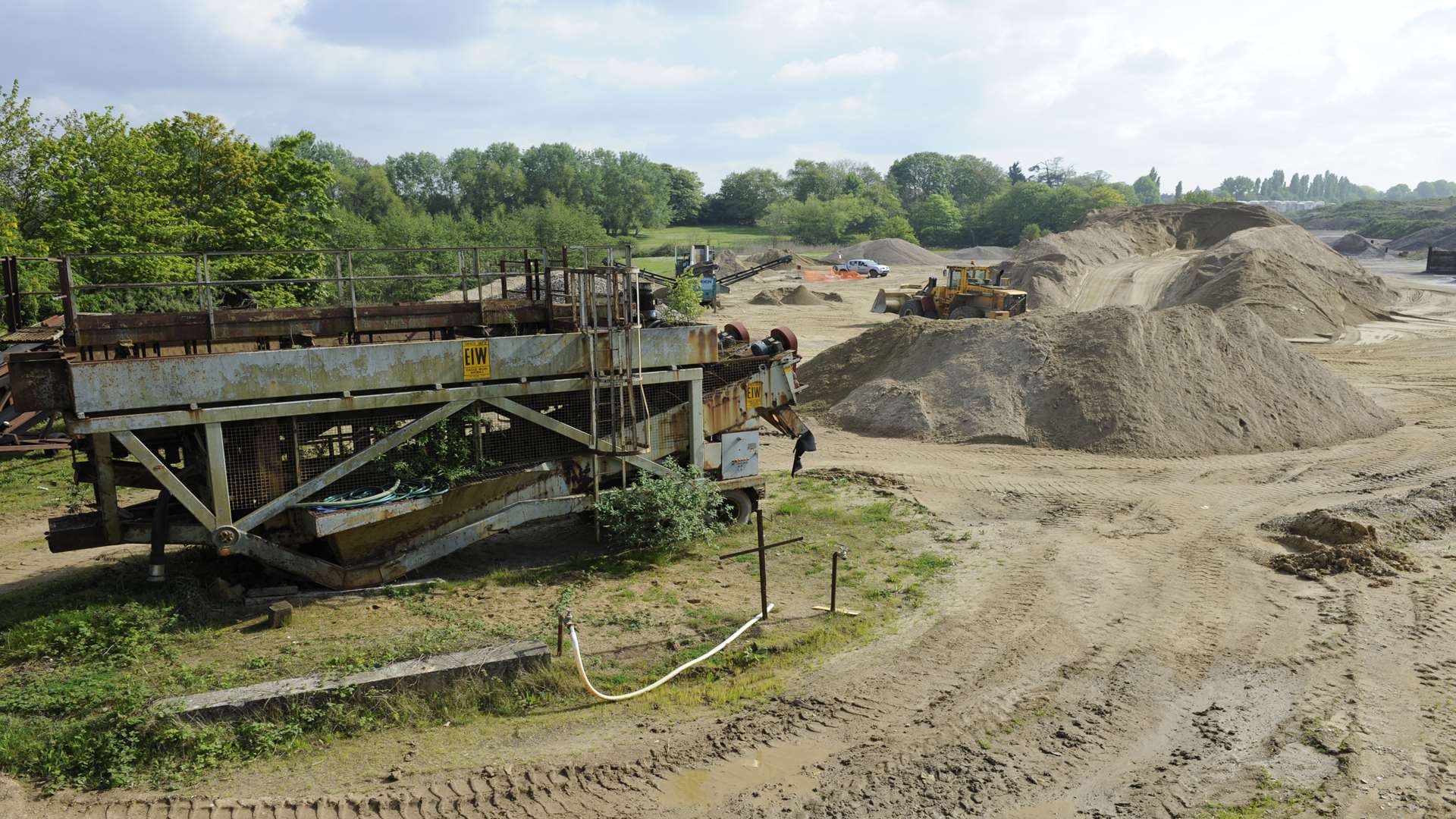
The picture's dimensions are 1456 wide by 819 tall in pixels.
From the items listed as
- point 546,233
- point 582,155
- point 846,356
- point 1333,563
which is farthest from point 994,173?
→ point 1333,563

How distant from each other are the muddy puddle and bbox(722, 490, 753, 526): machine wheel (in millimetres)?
5332

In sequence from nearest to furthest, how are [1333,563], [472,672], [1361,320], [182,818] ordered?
[182,818], [472,672], [1333,563], [1361,320]

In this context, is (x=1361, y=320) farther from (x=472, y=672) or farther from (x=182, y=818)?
(x=182, y=818)

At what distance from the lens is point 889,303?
40500 mm

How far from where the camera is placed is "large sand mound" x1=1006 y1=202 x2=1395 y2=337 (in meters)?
34.1

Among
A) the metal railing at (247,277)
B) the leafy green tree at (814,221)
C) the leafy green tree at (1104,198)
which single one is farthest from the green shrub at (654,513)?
the leafy green tree at (1104,198)

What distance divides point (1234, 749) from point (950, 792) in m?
2.31

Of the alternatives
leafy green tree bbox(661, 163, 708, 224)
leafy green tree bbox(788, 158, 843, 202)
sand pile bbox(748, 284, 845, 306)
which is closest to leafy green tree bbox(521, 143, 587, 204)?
leafy green tree bbox(661, 163, 708, 224)

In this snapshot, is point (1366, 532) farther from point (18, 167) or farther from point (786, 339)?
point (18, 167)

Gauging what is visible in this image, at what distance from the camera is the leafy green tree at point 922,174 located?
460ft

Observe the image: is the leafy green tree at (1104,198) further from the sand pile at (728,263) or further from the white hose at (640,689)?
the white hose at (640,689)

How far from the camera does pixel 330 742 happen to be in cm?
720

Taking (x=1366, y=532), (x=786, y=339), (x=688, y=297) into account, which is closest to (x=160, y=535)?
(x=786, y=339)

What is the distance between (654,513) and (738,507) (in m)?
1.77
